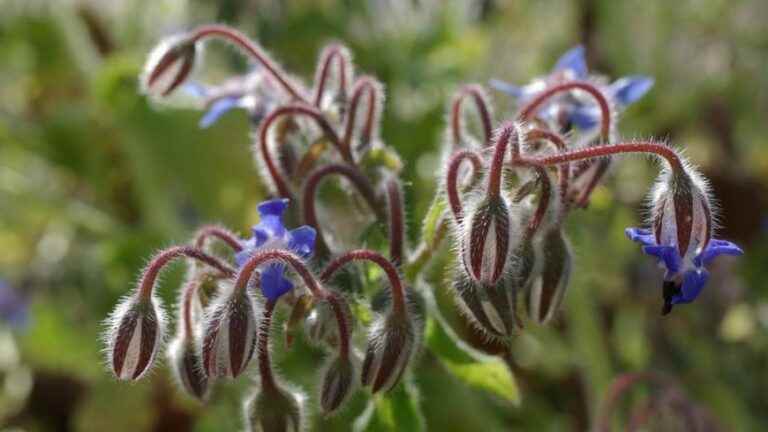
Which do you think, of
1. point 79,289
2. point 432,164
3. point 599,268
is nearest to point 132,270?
point 79,289

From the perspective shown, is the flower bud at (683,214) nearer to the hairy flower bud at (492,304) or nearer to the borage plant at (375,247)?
the borage plant at (375,247)

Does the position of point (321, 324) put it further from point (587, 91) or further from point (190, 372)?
point (587, 91)

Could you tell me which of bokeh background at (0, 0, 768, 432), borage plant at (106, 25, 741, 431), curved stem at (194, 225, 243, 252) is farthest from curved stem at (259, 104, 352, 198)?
bokeh background at (0, 0, 768, 432)

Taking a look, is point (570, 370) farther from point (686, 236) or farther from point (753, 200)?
point (686, 236)

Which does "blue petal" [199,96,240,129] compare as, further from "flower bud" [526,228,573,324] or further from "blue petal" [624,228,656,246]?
"blue petal" [624,228,656,246]

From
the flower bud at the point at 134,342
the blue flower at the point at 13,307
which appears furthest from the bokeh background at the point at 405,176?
the flower bud at the point at 134,342
